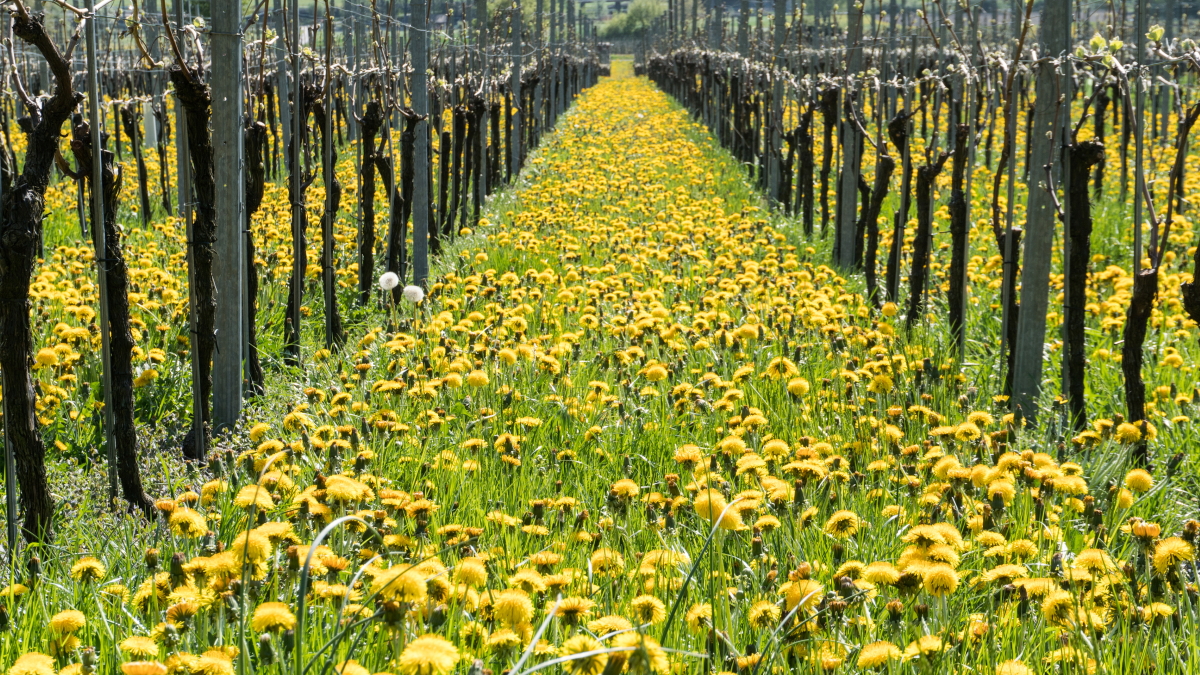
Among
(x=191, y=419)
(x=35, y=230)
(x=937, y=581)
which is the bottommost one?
(x=191, y=419)

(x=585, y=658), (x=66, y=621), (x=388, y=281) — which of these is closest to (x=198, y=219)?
(x=388, y=281)

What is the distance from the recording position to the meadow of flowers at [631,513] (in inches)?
86.0

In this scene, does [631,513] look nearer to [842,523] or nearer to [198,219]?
[842,523]

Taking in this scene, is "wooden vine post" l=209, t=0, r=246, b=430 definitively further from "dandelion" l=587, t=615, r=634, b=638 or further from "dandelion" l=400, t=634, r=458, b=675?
"dandelion" l=400, t=634, r=458, b=675

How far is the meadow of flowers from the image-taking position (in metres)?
2.18

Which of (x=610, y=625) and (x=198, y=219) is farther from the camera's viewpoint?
(x=198, y=219)

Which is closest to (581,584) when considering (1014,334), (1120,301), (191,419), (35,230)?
(35,230)

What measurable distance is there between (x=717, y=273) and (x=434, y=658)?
5.35 meters

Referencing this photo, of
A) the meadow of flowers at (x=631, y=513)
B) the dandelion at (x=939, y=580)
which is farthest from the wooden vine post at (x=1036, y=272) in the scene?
the dandelion at (x=939, y=580)

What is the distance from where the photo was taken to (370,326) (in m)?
6.42

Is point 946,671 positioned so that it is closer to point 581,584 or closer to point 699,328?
point 581,584

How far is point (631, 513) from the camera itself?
333cm

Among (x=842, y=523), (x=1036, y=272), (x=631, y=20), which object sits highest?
(x=631, y=20)

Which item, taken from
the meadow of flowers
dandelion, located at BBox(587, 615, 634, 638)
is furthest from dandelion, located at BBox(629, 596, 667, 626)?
dandelion, located at BBox(587, 615, 634, 638)
